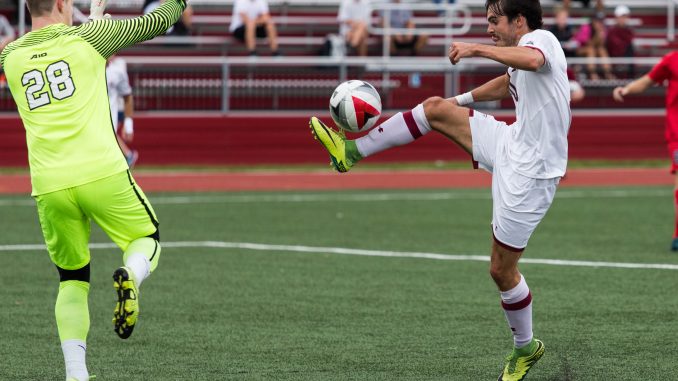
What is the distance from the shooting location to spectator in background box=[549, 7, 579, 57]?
2638 cm

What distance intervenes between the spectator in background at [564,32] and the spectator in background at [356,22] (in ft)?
13.0

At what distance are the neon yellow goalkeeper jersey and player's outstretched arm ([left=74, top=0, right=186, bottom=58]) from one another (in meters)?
0.01

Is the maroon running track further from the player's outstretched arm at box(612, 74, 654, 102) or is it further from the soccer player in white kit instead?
→ the soccer player in white kit

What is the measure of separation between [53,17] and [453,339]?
3482 millimetres

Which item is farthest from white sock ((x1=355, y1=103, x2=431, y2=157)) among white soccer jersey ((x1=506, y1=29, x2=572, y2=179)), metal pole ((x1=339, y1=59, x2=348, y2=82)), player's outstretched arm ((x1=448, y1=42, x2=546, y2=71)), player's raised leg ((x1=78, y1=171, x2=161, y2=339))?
metal pole ((x1=339, y1=59, x2=348, y2=82))

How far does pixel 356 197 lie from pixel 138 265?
41.6 ft

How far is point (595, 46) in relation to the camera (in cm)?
2677

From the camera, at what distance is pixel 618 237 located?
46.7ft

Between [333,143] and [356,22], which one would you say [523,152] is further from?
[356,22]

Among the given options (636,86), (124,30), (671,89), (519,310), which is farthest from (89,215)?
(671,89)

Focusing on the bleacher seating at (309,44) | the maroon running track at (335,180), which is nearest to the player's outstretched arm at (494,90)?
the maroon running track at (335,180)

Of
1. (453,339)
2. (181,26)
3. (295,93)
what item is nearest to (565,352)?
(453,339)

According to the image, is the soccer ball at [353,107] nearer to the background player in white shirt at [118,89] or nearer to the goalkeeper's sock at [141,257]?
the goalkeeper's sock at [141,257]

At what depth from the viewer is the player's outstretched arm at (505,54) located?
6.53 metres
